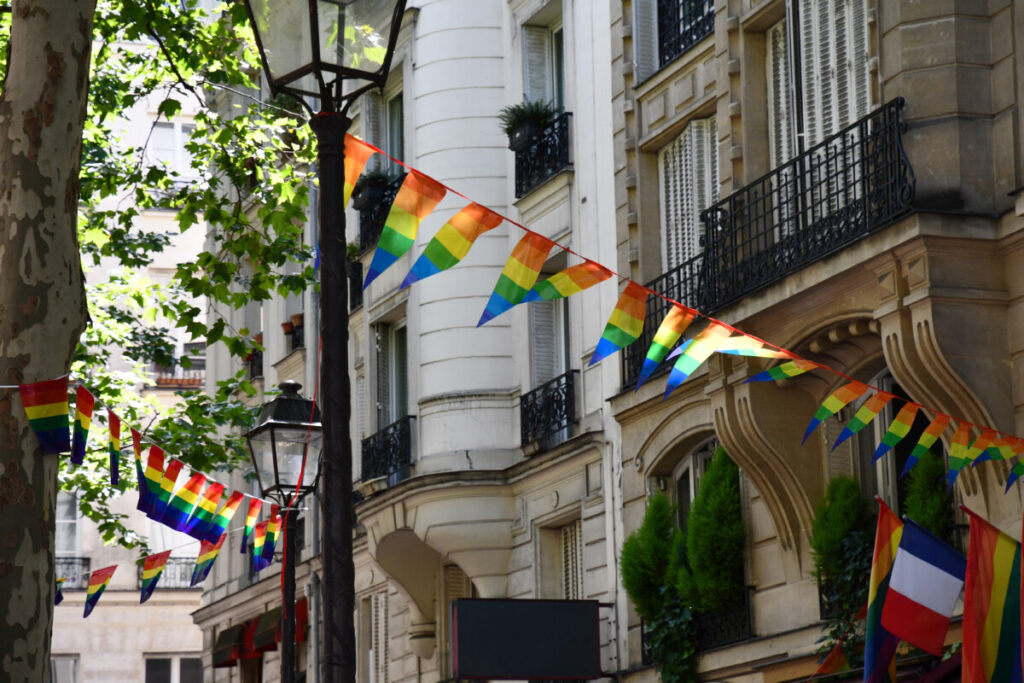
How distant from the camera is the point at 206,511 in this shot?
59.3ft

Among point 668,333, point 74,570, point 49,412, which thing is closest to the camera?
point 49,412

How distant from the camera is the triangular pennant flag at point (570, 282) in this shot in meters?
12.8

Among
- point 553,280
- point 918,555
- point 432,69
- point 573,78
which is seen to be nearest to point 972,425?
point 918,555

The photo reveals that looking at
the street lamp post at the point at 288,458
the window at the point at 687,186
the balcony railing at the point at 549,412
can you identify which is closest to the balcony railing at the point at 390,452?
the balcony railing at the point at 549,412

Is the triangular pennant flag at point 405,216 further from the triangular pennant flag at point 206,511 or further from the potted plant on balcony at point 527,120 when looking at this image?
the potted plant on balcony at point 527,120

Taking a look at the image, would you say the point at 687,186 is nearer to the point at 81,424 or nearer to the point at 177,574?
the point at 81,424

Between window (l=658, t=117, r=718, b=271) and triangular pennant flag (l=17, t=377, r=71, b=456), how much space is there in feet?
33.2

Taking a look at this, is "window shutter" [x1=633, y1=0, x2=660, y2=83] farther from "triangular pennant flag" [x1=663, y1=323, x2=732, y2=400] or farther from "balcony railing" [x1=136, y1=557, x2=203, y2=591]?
"balcony railing" [x1=136, y1=557, x2=203, y2=591]

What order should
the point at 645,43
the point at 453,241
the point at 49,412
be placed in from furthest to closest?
the point at 645,43
the point at 453,241
the point at 49,412

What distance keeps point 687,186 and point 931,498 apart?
5909mm

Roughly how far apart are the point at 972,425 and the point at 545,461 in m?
9.00

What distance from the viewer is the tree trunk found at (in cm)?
977

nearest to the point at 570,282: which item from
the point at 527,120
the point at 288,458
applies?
the point at 288,458

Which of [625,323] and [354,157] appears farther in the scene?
[625,323]
